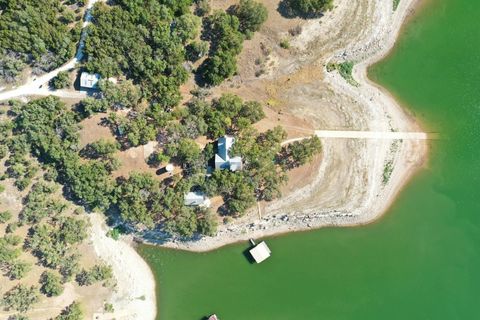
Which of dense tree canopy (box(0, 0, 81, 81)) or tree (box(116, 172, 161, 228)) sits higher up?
dense tree canopy (box(0, 0, 81, 81))

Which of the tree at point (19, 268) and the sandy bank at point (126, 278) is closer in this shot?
the tree at point (19, 268)

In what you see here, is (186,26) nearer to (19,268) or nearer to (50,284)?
(50,284)

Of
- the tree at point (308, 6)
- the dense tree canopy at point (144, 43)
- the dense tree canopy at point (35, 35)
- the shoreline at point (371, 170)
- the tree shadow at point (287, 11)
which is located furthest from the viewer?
the shoreline at point (371, 170)

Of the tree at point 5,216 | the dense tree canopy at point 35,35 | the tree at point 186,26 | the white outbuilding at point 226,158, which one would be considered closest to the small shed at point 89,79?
the dense tree canopy at point 35,35

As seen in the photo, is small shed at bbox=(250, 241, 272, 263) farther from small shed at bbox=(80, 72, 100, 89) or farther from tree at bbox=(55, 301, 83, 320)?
small shed at bbox=(80, 72, 100, 89)

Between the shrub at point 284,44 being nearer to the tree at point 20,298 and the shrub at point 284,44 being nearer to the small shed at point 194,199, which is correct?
the small shed at point 194,199

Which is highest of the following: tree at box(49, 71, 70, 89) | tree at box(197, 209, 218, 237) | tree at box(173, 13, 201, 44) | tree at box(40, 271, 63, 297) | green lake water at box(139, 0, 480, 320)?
tree at box(49, 71, 70, 89)

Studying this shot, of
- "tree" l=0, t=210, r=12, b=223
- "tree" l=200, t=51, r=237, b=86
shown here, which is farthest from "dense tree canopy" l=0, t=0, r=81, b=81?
"tree" l=0, t=210, r=12, b=223
